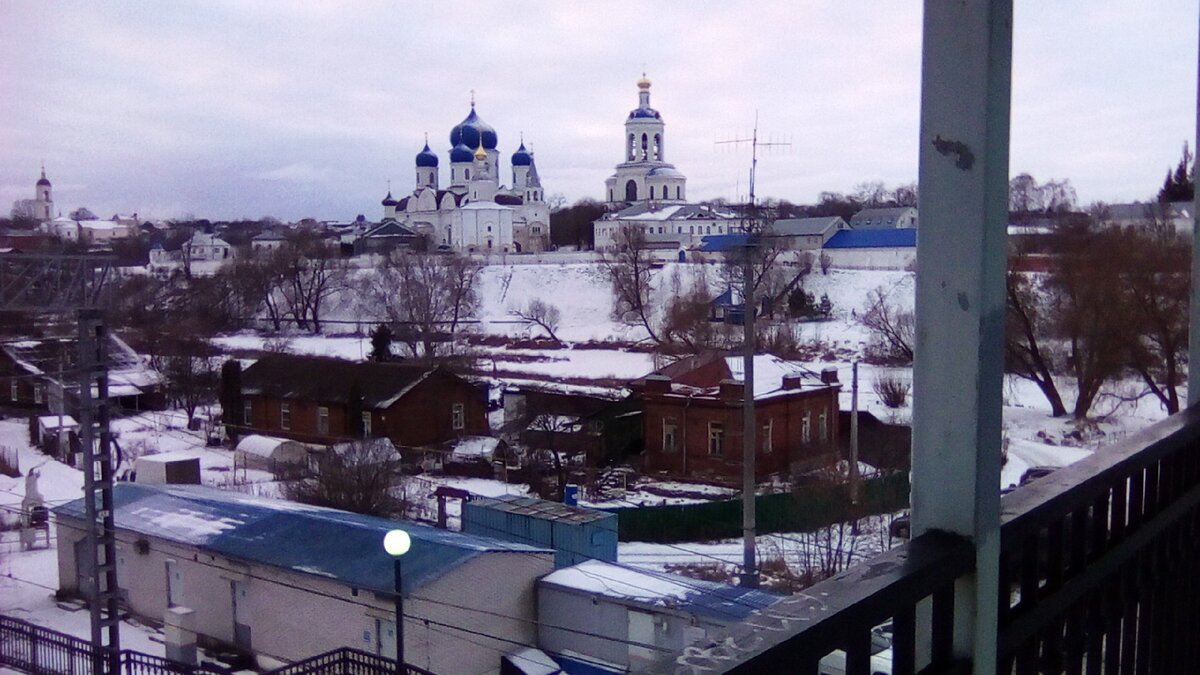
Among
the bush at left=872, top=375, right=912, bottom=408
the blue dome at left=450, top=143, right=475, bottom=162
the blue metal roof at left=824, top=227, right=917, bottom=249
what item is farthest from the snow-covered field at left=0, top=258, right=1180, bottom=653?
the blue dome at left=450, top=143, right=475, bottom=162

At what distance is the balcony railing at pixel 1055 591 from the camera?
0.43m

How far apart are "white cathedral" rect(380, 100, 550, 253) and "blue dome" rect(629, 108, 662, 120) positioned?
4.00m

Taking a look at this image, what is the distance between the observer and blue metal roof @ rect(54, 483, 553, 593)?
2.59 metres

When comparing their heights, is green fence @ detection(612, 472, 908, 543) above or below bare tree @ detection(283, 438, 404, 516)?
below

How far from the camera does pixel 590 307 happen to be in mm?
17641

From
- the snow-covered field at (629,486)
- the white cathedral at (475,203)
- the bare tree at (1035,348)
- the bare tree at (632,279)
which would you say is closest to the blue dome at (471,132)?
the white cathedral at (475,203)

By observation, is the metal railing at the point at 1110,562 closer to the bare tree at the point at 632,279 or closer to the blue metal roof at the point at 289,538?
the blue metal roof at the point at 289,538

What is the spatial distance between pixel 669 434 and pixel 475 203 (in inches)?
768

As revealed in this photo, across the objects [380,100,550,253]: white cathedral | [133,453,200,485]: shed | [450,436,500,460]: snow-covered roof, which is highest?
[380,100,550,253]: white cathedral

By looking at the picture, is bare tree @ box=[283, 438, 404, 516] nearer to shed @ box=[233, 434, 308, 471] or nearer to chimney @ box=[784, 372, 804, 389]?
shed @ box=[233, 434, 308, 471]

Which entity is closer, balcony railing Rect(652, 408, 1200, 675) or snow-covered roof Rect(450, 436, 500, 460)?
balcony railing Rect(652, 408, 1200, 675)

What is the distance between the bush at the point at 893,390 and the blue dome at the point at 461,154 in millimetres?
22081

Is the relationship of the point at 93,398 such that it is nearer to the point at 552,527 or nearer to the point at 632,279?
the point at 552,527

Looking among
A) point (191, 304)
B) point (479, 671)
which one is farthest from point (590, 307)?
point (479, 671)
